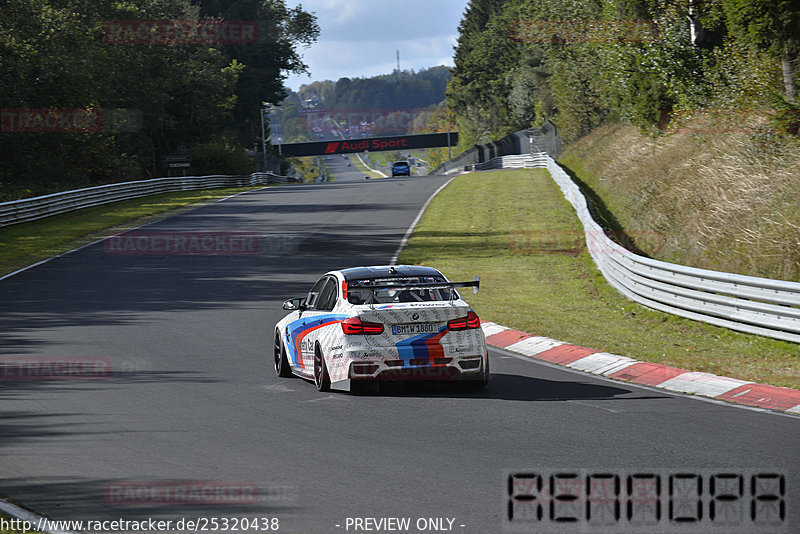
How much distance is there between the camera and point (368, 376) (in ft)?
33.3

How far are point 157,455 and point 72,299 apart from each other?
12732mm

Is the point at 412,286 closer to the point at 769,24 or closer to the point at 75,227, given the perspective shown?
the point at 769,24

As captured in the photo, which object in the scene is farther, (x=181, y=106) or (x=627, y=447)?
(x=181, y=106)

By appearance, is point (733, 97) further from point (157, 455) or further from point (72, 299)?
point (157, 455)

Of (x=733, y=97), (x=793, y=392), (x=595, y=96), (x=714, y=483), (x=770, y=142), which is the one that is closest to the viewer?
(x=714, y=483)

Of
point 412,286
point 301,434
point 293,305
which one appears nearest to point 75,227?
point 293,305

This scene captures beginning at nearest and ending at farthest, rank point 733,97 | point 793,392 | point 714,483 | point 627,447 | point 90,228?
1. point 714,483
2. point 627,447
3. point 793,392
4. point 733,97
5. point 90,228

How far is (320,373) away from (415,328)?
131 centimetres

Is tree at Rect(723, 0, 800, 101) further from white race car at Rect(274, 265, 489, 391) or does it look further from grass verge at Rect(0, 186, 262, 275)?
grass verge at Rect(0, 186, 262, 275)

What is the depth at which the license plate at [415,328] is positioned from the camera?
1018cm

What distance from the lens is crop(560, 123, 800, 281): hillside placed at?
16828mm

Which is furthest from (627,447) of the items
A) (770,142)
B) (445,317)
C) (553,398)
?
(770,142)

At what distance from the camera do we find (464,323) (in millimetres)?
10367

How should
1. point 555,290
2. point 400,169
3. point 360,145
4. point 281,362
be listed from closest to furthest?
point 281,362 < point 555,290 < point 400,169 < point 360,145
